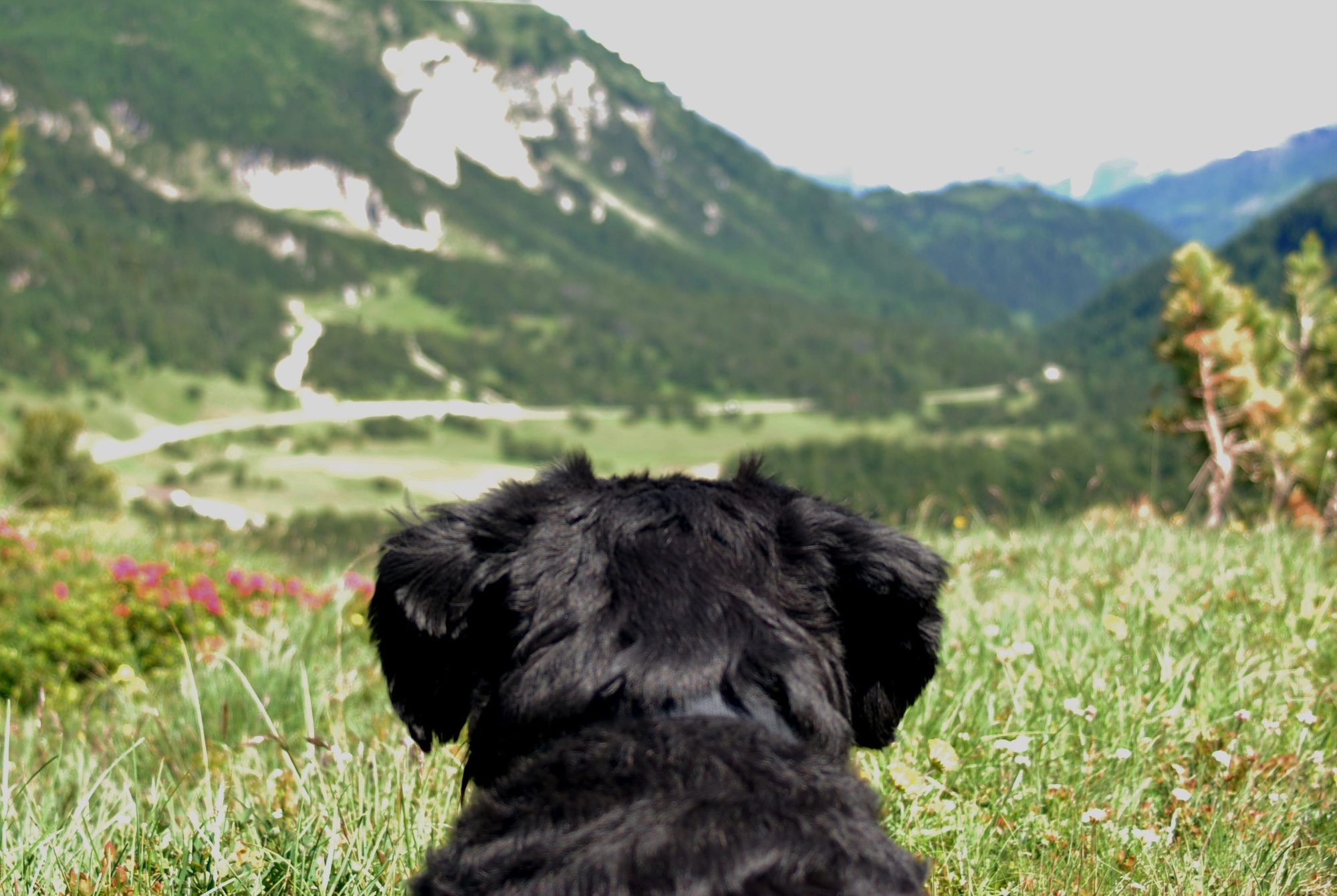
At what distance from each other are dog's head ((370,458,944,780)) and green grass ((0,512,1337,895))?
2.58 feet

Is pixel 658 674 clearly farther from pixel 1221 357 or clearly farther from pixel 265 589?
pixel 1221 357

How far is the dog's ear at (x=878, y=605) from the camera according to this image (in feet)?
6.52

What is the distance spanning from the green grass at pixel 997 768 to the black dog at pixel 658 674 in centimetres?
86

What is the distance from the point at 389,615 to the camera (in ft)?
6.82

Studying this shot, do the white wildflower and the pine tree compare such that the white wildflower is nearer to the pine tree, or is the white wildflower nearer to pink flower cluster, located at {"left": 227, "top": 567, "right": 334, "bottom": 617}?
→ pink flower cluster, located at {"left": 227, "top": 567, "right": 334, "bottom": 617}

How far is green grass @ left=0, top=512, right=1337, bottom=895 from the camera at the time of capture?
2629mm

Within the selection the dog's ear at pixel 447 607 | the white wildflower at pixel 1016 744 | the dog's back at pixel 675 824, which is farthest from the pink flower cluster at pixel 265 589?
the dog's back at pixel 675 824

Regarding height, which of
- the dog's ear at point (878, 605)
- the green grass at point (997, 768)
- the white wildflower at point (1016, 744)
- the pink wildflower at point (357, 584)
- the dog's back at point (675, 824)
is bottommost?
the pink wildflower at point (357, 584)

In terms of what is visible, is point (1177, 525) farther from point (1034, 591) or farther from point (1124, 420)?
point (1124, 420)

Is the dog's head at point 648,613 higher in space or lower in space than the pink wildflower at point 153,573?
higher

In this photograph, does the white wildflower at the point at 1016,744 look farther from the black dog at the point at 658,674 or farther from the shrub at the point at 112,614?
the shrub at the point at 112,614

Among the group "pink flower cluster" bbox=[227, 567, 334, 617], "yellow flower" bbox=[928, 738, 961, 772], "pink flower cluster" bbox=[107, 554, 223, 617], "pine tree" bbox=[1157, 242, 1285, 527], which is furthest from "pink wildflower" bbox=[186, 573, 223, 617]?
"pine tree" bbox=[1157, 242, 1285, 527]


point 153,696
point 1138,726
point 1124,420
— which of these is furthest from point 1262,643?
point 1124,420

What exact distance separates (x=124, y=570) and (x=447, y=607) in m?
7.38
